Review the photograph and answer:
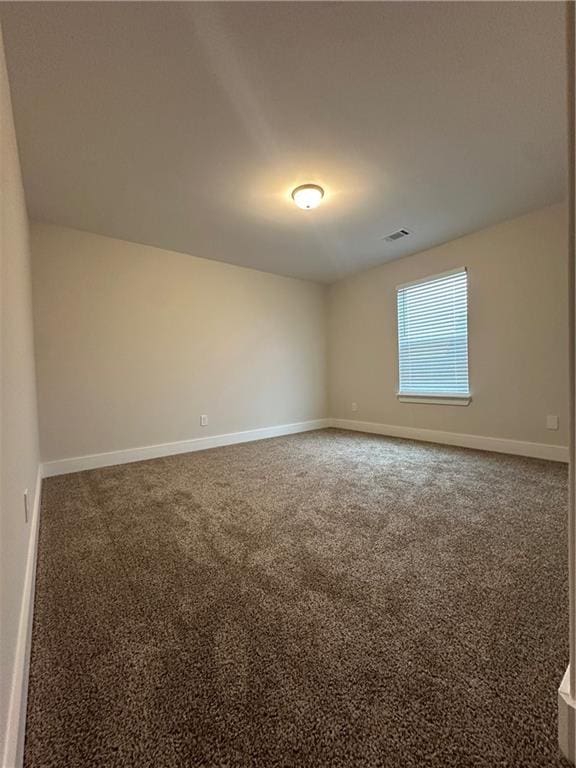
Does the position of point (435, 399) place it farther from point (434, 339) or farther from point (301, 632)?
point (301, 632)

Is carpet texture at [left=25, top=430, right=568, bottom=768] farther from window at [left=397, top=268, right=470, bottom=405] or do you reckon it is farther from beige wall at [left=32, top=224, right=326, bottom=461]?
window at [left=397, top=268, right=470, bottom=405]

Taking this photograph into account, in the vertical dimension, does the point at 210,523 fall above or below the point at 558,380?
below

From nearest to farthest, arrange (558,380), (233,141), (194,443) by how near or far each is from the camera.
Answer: (233,141), (558,380), (194,443)

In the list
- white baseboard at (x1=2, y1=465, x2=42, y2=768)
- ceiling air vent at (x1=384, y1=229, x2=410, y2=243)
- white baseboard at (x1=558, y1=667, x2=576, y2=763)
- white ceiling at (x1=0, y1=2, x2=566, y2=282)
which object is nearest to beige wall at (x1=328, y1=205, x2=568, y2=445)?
white ceiling at (x1=0, y1=2, x2=566, y2=282)

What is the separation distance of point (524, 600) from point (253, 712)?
1.04 meters

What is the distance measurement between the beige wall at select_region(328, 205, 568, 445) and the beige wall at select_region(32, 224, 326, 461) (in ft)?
5.00

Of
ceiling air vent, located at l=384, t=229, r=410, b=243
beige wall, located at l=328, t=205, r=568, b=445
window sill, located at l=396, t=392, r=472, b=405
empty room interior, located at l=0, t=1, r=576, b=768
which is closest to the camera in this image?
empty room interior, located at l=0, t=1, r=576, b=768

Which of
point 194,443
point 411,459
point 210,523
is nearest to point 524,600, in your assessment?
point 210,523

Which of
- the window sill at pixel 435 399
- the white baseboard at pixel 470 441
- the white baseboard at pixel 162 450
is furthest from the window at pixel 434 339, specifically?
the white baseboard at pixel 162 450

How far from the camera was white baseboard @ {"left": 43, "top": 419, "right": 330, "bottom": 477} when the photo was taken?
10.2ft

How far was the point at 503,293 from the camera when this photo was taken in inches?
133

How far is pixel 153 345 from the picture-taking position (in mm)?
3707

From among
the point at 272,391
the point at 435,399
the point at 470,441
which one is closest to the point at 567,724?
the point at 470,441

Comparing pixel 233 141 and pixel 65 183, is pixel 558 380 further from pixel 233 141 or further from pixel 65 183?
pixel 65 183
